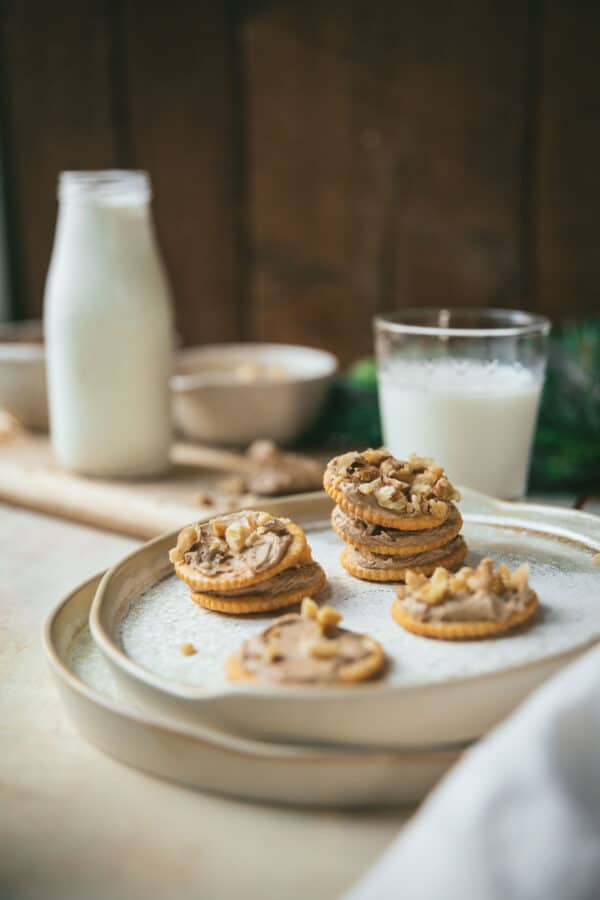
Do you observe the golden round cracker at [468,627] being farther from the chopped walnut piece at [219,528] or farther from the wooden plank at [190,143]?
the wooden plank at [190,143]

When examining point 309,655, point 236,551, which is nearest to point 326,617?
point 309,655

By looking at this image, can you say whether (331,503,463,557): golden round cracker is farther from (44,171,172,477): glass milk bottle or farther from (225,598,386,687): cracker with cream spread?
(44,171,172,477): glass milk bottle

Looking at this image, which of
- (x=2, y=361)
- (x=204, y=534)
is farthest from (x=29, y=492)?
(x=204, y=534)

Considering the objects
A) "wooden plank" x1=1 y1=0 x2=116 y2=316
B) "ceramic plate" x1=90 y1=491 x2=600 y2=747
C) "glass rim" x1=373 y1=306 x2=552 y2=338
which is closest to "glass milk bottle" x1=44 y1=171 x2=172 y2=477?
"glass rim" x1=373 y1=306 x2=552 y2=338

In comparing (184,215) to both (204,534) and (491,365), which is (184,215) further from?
(204,534)

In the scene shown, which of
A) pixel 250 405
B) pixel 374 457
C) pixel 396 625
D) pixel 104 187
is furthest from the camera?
pixel 250 405

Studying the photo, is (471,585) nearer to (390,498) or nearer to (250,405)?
(390,498)
